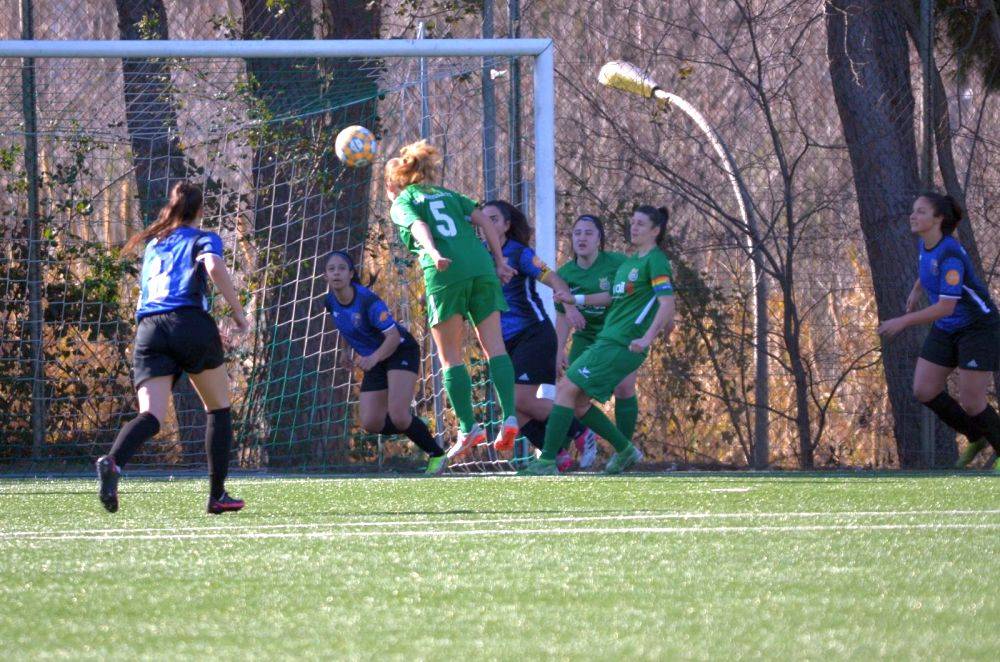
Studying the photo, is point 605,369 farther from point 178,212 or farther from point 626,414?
point 178,212

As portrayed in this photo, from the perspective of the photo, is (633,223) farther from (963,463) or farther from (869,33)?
(869,33)

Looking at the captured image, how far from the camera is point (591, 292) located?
336 inches

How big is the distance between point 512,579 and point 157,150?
7.77 m

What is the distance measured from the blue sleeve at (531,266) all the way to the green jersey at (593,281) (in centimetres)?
44

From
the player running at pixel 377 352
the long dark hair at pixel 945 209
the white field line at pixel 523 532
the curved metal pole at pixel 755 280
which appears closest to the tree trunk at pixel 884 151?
the curved metal pole at pixel 755 280

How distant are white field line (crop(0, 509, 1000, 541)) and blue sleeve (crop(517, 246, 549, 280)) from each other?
9.63 feet

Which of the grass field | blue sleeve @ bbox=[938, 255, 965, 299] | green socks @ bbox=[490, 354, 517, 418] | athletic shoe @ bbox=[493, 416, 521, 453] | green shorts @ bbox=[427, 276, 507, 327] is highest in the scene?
blue sleeve @ bbox=[938, 255, 965, 299]

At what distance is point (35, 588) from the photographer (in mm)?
3334

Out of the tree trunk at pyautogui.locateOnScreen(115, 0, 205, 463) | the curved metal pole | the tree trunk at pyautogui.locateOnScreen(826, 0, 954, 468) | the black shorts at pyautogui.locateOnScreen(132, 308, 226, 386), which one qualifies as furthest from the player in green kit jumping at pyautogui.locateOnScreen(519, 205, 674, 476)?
the tree trunk at pyautogui.locateOnScreen(115, 0, 205, 463)

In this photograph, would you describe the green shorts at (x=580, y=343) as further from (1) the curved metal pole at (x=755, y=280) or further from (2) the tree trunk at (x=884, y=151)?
(2) the tree trunk at (x=884, y=151)

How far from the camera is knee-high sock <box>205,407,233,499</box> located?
537cm

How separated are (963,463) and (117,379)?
20.1 ft

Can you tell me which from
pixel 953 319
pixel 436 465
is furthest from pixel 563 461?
pixel 953 319

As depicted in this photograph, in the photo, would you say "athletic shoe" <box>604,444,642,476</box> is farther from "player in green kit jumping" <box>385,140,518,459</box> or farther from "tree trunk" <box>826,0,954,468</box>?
"tree trunk" <box>826,0,954,468</box>
